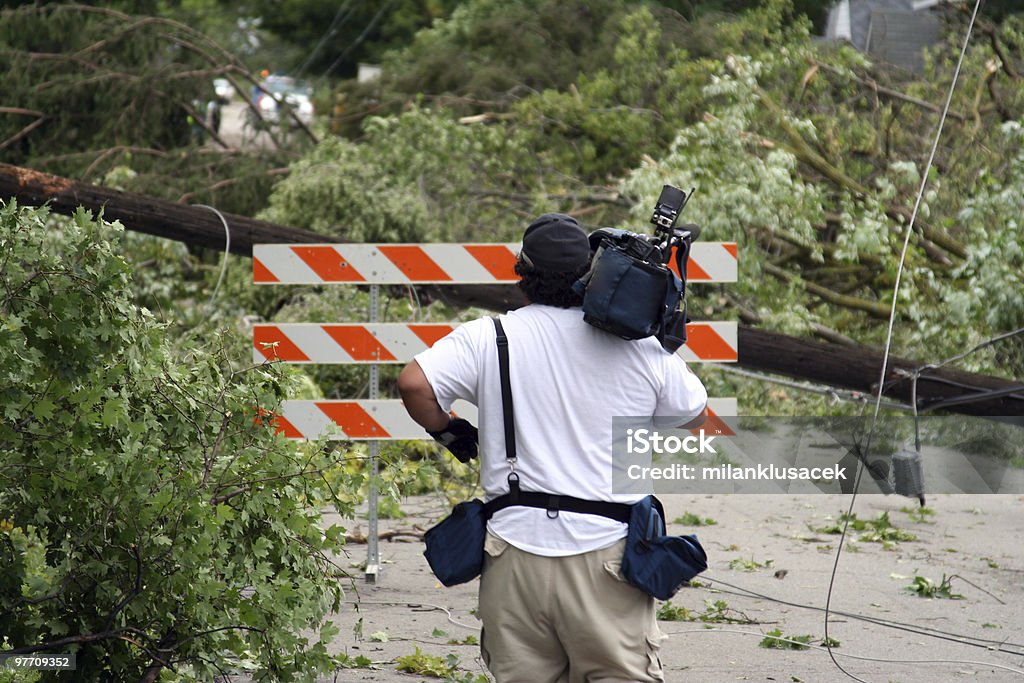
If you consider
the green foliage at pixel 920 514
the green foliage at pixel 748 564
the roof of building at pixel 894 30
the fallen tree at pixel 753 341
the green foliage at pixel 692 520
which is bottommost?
the green foliage at pixel 920 514

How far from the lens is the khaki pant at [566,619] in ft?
9.81

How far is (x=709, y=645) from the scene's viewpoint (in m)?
5.15

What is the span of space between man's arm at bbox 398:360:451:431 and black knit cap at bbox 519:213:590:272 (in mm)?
408

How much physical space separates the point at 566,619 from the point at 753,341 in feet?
12.9

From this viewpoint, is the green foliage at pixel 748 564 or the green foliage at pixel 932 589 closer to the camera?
the green foliage at pixel 932 589

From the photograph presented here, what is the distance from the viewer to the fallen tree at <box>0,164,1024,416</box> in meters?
6.63

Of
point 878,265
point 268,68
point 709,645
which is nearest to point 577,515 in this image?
point 709,645

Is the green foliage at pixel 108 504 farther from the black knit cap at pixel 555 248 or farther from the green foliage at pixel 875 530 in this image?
the green foliage at pixel 875 530

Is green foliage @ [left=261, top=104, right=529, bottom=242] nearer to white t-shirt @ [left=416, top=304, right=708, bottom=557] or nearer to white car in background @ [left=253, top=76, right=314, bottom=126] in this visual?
white car in background @ [left=253, top=76, right=314, bottom=126]

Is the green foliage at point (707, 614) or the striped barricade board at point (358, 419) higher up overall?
the striped barricade board at point (358, 419)

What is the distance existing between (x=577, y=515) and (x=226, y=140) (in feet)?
34.1

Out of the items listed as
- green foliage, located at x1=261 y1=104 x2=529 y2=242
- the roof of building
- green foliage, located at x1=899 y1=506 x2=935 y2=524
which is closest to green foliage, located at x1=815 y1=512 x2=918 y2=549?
green foliage, located at x1=899 y1=506 x2=935 y2=524

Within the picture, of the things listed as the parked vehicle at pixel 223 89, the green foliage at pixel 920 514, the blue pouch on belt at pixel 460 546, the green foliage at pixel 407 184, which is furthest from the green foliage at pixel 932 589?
the parked vehicle at pixel 223 89

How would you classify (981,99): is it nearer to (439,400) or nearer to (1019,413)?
(1019,413)
